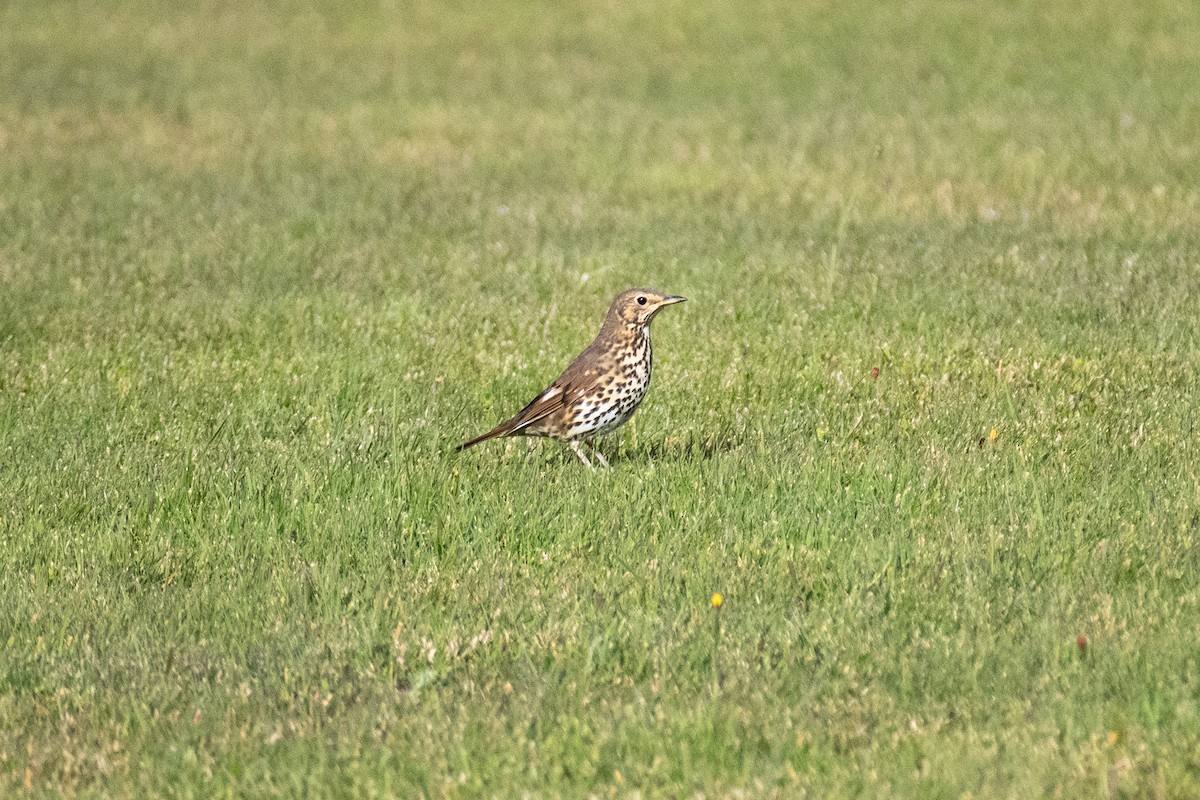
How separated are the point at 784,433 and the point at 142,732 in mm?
4319

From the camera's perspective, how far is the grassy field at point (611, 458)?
19.1ft

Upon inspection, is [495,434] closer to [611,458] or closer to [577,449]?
[577,449]

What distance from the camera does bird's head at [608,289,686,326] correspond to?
29.8ft

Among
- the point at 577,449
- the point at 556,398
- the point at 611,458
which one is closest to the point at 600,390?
the point at 556,398

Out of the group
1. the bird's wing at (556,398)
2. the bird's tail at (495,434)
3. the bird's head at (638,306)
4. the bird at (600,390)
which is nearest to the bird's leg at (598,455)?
the bird at (600,390)

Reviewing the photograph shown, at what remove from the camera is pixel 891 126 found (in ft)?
63.1

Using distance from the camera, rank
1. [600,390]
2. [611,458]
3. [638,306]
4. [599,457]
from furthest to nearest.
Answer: [611,458] < [638,306] < [599,457] < [600,390]

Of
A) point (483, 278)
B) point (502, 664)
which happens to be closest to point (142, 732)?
point (502, 664)

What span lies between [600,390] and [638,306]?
0.55m

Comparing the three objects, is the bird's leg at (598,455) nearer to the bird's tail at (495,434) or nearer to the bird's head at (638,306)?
the bird's tail at (495,434)

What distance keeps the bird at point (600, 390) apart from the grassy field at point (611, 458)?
24cm

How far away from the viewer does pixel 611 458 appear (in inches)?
373

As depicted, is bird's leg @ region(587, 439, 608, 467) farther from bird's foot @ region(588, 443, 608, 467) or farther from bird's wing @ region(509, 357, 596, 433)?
bird's wing @ region(509, 357, 596, 433)

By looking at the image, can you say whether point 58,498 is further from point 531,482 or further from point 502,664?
point 502,664
